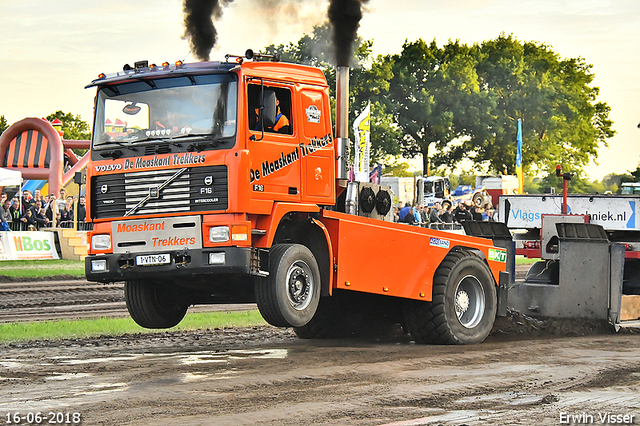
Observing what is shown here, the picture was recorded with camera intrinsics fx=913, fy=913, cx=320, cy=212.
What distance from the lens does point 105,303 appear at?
17.6 meters

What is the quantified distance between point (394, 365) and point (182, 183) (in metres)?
2.89

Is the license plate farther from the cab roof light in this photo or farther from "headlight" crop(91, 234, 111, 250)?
the cab roof light

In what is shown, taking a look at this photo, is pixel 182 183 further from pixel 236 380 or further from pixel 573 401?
pixel 573 401

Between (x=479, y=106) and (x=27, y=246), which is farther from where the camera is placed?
(x=479, y=106)

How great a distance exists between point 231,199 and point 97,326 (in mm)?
4792

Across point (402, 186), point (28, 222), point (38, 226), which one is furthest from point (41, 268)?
point (402, 186)

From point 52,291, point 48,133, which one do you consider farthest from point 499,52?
point 52,291

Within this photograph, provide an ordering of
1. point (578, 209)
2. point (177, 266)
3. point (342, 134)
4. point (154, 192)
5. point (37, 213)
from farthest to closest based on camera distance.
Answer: point (37, 213) < point (578, 209) < point (342, 134) < point (154, 192) < point (177, 266)

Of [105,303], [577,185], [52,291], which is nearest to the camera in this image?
→ [105,303]

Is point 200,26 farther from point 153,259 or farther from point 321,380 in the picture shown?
point 321,380

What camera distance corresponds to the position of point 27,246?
25.7 m

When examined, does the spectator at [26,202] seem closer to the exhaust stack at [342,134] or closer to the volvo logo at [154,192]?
the exhaust stack at [342,134]

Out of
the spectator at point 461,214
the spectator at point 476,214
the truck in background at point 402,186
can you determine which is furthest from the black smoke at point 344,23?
the truck in background at point 402,186

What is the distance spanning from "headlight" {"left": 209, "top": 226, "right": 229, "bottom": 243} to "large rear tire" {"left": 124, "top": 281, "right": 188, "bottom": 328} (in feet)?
5.78
